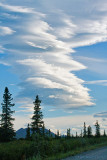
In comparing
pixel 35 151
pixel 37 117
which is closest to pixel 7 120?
pixel 37 117

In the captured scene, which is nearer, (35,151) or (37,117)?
(35,151)

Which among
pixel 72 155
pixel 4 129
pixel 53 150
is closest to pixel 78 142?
pixel 53 150

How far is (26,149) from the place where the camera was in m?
22.3

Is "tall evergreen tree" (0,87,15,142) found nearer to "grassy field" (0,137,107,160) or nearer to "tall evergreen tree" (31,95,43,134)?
"tall evergreen tree" (31,95,43,134)

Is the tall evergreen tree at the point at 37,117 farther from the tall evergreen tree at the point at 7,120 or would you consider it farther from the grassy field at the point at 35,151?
the grassy field at the point at 35,151

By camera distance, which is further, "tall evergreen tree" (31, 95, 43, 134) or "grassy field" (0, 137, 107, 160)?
"tall evergreen tree" (31, 95, 43, 134)

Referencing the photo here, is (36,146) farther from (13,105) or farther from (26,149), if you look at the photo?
(13,105)

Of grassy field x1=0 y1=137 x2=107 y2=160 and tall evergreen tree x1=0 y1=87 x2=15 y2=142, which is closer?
grassy field x1=0 y1=137 x2=107 y2=160

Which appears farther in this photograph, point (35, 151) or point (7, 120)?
point (7, 120)

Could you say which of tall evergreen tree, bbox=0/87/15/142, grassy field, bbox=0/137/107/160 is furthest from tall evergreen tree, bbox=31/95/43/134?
grassy field, bbox=0/137/107/160

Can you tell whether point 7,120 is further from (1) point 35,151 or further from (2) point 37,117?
(1) point 35,151

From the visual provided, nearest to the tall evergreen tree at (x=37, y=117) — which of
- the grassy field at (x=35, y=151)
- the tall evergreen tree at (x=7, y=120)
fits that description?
the tall evergreen tree at (x=7, y=120)

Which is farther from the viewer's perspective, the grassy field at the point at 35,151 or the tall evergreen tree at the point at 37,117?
the tall evergreen tree at the point at 37,117

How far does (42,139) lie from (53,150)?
5.70ft
